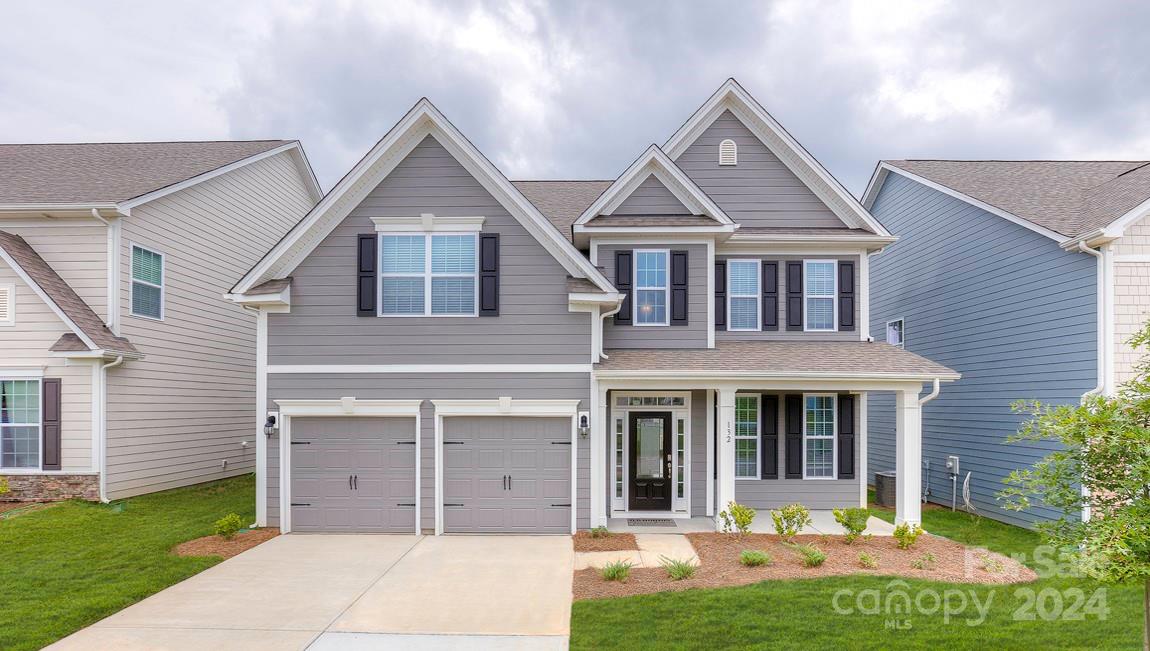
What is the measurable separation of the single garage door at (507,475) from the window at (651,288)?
2.68 metres

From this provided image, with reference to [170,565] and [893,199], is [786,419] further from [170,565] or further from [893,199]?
[170,565]

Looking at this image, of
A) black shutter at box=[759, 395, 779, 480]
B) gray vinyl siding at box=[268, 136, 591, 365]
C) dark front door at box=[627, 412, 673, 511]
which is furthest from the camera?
black shutter at box=[759, 395, 779, 480]

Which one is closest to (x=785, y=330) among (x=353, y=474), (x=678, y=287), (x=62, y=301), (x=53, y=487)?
(x=678, y=287)

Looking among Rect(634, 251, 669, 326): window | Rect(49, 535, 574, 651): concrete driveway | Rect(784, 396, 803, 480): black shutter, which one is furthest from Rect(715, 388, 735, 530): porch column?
Rect(49, 535, 574, 651): concrete driveway

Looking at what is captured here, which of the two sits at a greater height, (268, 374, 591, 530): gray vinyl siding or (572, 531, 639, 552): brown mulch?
(268, 374, 591, 530): gray vinyl siding

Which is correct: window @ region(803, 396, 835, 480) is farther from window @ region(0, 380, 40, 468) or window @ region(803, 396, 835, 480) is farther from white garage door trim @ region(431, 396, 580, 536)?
window @ region(0, 380, 40, 468)

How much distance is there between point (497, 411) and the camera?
1180 cm

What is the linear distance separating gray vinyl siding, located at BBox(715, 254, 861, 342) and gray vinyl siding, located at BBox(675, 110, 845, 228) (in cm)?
76

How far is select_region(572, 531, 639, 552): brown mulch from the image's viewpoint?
10594mm

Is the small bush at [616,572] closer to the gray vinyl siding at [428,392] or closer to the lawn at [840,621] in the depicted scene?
the lawn at [840,621]

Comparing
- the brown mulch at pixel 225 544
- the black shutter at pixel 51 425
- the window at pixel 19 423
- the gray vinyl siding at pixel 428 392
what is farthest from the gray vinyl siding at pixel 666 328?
the window at pixel 19 423

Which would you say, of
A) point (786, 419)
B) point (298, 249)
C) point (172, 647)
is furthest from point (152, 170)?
point (786, 419)

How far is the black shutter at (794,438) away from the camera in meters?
13.9

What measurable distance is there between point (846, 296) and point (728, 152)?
3.80m
